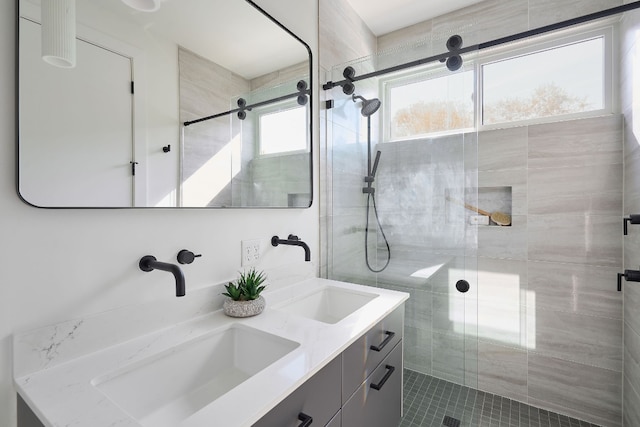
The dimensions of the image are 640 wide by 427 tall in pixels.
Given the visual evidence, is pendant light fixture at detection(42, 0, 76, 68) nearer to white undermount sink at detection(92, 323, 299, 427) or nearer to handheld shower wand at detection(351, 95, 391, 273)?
white undermount sink at detection(92, 323, 299, 427)

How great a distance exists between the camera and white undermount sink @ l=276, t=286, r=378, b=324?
61.9 inches

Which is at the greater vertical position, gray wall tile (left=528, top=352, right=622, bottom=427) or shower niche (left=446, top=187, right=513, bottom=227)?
shower niche (left=446, top=187, right=513, bottom=227)

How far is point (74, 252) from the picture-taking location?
861 mm

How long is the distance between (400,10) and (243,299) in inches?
90.2

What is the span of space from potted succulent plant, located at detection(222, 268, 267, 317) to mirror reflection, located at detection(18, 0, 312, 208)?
1.10 feet

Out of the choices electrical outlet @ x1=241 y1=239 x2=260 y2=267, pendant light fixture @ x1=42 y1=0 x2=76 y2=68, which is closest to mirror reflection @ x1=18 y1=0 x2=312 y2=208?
pendant light fixture @ x1=42 y1=0 x2=76 y2=68

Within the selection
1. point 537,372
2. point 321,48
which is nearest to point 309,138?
point 321,48

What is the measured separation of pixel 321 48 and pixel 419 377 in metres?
2.07

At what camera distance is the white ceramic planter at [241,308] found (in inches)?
47.1

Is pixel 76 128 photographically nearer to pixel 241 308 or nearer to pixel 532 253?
pixel 241 308

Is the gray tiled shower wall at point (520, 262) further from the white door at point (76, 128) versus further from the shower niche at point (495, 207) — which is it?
the white door at point (76, 128)

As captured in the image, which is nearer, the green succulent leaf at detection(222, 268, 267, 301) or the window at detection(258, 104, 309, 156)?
the green succulent leaf at detection(222, 268, 267, 301)

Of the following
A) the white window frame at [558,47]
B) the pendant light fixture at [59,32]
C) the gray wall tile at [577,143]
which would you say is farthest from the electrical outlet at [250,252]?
the gray wall tile at [577,143]

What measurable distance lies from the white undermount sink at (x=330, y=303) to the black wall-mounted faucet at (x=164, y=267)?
706mm
